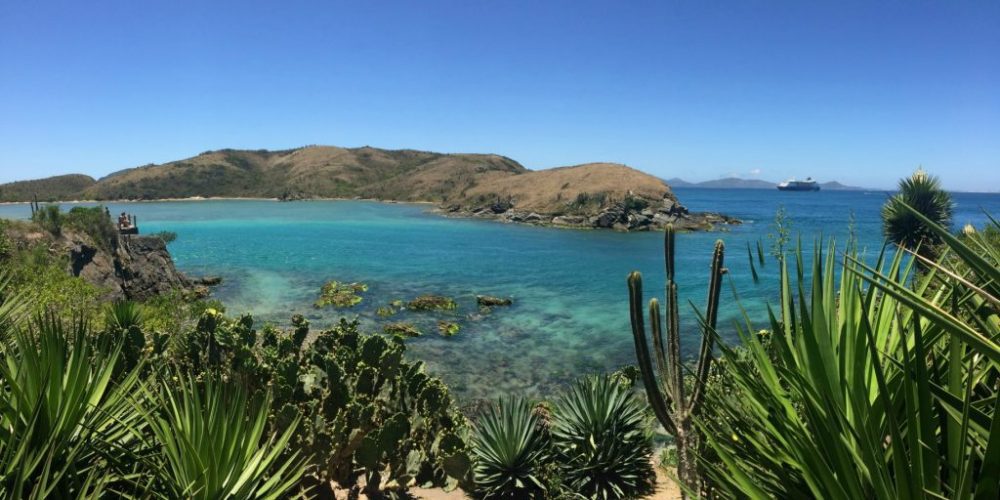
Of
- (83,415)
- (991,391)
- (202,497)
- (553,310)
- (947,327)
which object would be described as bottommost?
(553,310)

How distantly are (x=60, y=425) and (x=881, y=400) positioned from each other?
16.2 feet

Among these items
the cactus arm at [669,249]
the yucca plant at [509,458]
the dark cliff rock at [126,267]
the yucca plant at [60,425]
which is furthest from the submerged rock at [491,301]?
the yucca plant at [60,425]

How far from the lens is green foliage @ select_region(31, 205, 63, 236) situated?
20156mm

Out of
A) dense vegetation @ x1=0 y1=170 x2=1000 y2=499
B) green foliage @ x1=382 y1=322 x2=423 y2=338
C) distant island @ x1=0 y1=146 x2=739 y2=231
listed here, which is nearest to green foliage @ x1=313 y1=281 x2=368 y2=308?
green foliage @ x1=382 y1=322 x2=423 y2=338

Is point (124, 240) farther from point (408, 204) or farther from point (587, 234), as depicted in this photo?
point (408, 204)

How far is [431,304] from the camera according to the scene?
23328 millimetres

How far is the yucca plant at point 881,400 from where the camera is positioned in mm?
2107

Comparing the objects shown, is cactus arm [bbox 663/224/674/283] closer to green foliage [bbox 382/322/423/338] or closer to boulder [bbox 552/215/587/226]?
green foliage [bbox 382/322/423/338]

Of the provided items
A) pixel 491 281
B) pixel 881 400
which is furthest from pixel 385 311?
pixel 881 400

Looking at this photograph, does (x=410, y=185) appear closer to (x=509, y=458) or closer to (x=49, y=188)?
(x=49, y=188)

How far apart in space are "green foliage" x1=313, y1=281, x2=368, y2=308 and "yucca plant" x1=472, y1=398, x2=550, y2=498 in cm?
1620

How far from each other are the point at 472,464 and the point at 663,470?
10.9ft

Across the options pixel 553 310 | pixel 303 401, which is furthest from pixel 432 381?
pixel 553 310

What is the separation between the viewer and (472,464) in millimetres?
7648
